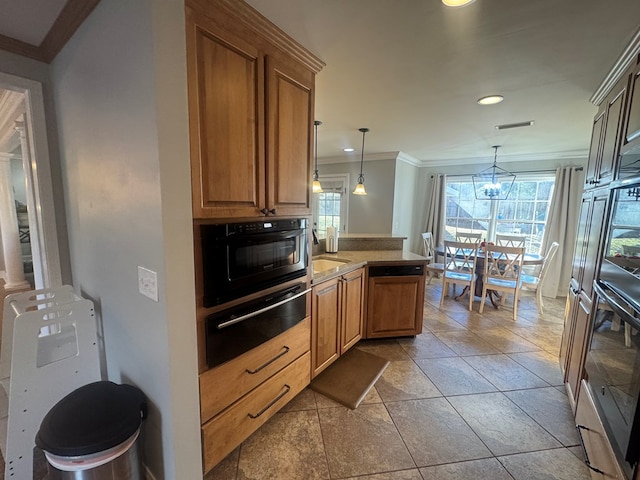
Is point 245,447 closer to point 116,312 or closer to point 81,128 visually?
point 116,312

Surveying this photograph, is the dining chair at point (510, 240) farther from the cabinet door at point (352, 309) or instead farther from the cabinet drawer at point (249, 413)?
the cabinet drawer at point (249, 413)

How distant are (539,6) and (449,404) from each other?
2493 millimetres

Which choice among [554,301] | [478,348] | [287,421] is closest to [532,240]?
[554,301]

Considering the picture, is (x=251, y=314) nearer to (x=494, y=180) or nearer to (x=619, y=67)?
(x=619, y=67)

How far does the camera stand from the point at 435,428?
74.6 inches

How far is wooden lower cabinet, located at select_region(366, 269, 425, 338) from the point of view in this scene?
290 cm

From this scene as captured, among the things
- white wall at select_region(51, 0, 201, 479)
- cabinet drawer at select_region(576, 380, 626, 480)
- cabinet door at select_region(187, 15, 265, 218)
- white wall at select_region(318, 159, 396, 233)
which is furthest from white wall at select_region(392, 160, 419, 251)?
white wall at select_region(51, 0, 201, 479)

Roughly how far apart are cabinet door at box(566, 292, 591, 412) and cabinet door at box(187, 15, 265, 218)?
7.43 feet

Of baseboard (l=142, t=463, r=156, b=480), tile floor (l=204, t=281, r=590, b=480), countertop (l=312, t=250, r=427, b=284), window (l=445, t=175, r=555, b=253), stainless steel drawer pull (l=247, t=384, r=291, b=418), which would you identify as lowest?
tile floor (l=204, t=281, r=590, b=480)

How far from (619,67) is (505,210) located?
397cm

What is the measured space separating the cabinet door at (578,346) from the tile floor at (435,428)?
19 cm

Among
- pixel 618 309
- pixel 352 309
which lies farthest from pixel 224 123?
pixel 618 309

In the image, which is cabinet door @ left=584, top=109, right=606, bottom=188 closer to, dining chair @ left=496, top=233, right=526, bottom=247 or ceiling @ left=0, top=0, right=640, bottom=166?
ceiling @ left=0, top=0, right=640, bottom=166

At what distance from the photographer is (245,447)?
1723 mm
